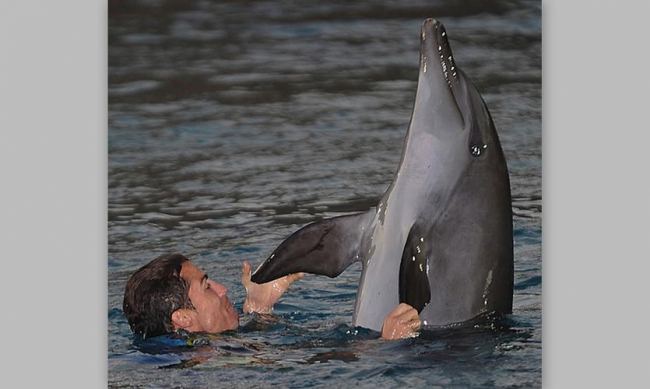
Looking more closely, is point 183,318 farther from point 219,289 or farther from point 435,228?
point 435,228

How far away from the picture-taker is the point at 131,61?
6379 millimetres

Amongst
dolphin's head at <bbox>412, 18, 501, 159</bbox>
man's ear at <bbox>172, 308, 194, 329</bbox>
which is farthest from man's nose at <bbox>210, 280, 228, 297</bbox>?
dolphin's head at <bbox>412, 18, 501, 159</bbox>

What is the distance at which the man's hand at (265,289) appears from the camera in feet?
20.8

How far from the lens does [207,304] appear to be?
625 centimetres

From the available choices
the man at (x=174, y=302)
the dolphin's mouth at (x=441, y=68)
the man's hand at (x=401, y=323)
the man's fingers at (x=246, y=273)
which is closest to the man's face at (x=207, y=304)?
the man at (x=174, y=302)

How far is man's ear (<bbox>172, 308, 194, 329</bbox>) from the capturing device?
20.4 ft

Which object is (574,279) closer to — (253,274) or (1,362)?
(253,274)

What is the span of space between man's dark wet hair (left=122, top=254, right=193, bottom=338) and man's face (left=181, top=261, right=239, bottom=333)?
0.02m

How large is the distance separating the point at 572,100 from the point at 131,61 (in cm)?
155

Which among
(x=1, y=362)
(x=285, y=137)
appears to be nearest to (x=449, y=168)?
(x=285, y=137)

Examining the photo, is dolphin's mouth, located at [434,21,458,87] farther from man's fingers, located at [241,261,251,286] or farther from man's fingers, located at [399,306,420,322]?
man's fingers, located at [241,261,251,286]

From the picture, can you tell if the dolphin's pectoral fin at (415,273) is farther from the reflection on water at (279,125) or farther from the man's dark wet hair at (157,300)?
the man's dark wet hair at (157,300)

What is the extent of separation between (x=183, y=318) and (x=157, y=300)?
11cm

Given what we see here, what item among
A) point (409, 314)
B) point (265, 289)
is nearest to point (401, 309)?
point (409, 314)
